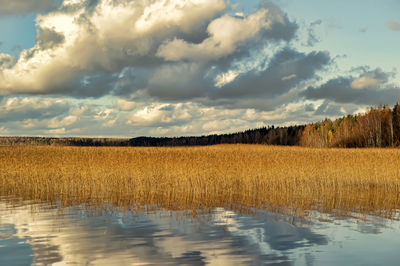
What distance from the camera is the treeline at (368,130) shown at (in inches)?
3157

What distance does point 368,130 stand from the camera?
84125 millimetres

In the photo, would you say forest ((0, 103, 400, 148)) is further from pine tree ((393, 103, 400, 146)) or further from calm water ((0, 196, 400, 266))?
calm water ((0, 196, 400, 266))

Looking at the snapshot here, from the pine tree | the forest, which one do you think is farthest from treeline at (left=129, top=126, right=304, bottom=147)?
the pine tree

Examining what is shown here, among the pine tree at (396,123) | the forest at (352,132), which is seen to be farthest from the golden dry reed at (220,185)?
the pine tree at (396,123)

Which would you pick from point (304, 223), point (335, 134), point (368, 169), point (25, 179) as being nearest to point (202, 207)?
point (304, 223)

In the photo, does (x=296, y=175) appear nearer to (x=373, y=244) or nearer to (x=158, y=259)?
(x=373, y=244)

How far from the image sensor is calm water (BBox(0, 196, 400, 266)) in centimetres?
748

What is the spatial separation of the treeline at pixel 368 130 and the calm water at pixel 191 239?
232 feet

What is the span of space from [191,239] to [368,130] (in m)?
→ 84.9

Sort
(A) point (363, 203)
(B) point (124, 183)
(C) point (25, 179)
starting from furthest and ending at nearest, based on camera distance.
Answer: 1. (C) point (25, 179)
2. (B) point (124, 183)
3. (A) point (363, 203)

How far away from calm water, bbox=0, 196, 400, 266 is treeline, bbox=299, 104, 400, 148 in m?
70.8

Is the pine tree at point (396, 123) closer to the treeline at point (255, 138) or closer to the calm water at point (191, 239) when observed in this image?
the treeline at point (255, 138)

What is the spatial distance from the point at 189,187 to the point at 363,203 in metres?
7.57

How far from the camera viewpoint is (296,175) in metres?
20.4
